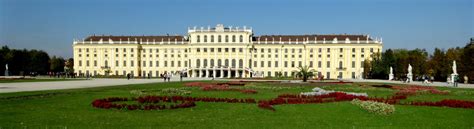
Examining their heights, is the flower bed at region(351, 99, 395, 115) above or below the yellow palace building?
below

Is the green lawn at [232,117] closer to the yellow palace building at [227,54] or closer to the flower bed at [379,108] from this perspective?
the flower bed at [379,108]

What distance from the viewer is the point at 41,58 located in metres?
107

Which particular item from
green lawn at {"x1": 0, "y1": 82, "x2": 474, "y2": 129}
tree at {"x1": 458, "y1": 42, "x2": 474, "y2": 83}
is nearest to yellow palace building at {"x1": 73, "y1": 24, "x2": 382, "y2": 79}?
tree at {"x1": 458, "y1": 42, "x2": 474, "y2": 83}

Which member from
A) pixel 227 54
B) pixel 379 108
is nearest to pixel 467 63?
pixel 379 108

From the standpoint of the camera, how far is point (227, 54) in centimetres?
9938

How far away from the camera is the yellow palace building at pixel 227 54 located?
3812 inches

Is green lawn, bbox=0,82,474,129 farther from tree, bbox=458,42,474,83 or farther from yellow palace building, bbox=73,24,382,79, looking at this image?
yellow palace building, bbox=73,24,382,79

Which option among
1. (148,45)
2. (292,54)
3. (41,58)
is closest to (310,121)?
(292,54)

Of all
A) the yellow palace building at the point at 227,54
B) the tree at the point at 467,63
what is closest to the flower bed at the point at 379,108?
the tree at the point at 467,63

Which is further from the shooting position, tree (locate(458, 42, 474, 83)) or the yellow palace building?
the yellow palace building

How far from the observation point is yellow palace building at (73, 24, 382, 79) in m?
96.8

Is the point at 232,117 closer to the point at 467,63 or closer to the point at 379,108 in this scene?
the point at 379,108

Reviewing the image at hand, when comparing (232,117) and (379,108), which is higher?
(379,108)

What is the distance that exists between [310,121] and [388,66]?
224 feet
